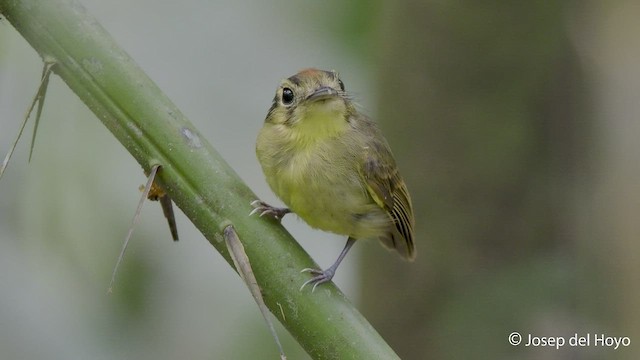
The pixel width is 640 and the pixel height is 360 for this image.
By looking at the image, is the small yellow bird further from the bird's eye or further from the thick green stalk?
the thick green stalk

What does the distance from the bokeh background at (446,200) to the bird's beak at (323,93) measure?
1.74ft

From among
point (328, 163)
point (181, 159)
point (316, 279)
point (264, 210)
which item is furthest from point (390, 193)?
point (181, 159)

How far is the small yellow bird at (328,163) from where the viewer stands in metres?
3.12

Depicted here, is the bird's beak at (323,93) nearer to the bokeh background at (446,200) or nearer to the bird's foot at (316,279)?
the bokeh background at (446,200)

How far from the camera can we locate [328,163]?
10.3 ft

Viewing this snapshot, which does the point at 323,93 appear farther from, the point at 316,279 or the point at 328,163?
the point at 316,279

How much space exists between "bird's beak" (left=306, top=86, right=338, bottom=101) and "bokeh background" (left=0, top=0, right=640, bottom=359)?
53 cm

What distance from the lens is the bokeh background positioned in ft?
11.0

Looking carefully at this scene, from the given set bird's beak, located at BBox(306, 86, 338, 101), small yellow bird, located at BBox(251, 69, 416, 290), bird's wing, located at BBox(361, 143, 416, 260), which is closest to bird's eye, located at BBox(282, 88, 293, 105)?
small yellow bird, located at BBox(251, 69, 416, 290)

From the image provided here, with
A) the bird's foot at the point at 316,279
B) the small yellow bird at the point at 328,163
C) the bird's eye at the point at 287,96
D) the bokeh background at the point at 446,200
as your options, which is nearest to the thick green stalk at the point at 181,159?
the bird's foot at the point at 316,279

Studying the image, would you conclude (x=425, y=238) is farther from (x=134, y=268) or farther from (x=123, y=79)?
(x=123, y=79)

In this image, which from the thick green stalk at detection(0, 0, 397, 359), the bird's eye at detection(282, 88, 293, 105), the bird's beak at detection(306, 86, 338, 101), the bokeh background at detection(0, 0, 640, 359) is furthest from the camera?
the bokeh background at detection(0, 0, 640, 359)

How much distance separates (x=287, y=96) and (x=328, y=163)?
0.30 m

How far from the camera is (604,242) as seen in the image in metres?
3.38
